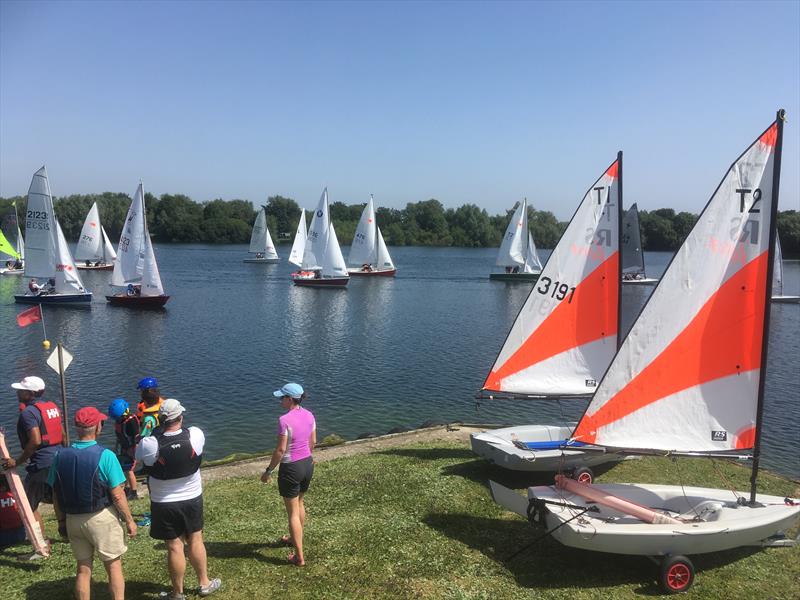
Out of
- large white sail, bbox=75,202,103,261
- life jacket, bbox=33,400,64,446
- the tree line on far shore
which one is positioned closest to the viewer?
life jacket, bbox=33,400,64,446

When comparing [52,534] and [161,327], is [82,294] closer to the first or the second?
[161,327]

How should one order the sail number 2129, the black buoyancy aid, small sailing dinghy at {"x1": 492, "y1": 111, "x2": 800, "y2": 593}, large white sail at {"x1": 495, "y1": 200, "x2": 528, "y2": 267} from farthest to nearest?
large white sail at {"x1": 495, "y1": 200, "x2": 528, "y2": 267} < the sail number 2129 < small sailing dinghy at {"x1": 492, "y1": 111, "x2": 800, "y2": 593} < the black buoyancy aid

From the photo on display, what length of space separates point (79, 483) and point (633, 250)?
66826mm

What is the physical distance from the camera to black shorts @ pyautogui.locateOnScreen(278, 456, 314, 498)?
23.6ft

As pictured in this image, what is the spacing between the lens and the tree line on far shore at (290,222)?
445 feet

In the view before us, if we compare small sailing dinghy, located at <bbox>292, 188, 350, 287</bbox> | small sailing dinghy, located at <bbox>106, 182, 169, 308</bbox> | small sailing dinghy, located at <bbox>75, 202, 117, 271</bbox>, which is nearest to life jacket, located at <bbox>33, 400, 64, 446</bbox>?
small sailing dinghy, located at <bbox>106, 182, 169, 308</bbox>

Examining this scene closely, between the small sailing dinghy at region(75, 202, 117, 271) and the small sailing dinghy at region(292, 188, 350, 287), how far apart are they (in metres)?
22.2

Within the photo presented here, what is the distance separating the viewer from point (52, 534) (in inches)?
338

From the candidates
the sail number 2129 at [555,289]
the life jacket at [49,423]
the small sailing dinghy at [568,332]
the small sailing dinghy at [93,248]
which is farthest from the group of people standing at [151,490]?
the small sailing dinghy at [93,248]

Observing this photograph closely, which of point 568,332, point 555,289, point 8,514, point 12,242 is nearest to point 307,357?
point 568,332

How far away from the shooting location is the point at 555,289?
11.8m

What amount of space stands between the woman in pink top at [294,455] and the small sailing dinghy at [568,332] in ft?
16.0

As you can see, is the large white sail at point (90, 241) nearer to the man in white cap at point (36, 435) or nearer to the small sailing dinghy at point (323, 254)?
the small sailing dinghy at point (323, 254)

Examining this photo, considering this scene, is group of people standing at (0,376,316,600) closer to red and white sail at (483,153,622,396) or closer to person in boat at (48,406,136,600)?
person in boat at (48,406,136,600)
